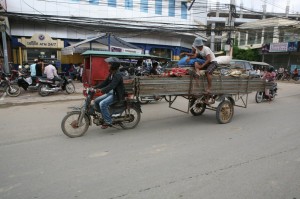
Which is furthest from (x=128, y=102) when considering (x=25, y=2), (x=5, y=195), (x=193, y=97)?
(x=25, y=2)

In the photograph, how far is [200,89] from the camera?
6.32 metres

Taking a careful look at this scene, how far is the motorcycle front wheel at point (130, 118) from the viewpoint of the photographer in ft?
19.2

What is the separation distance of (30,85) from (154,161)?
31.8ft

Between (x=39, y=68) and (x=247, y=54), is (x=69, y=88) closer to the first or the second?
(x=39, y=68)

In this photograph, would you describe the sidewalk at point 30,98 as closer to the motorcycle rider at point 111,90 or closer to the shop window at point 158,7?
the motorcycle rider at point 111,90

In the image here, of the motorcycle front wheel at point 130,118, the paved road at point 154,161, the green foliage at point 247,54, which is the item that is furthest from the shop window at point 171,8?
the motorcycle front wheel at point 130,118

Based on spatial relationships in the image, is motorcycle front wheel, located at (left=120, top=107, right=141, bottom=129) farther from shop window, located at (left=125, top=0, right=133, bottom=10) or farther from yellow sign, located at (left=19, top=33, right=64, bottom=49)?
shop window, located at (left=125, top=0, right=133, bottom=10)

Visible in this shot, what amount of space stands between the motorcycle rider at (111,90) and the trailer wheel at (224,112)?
8.65 feet

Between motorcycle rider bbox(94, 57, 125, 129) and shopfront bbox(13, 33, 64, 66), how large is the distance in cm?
1311

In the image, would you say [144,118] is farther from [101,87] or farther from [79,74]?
[79,74]

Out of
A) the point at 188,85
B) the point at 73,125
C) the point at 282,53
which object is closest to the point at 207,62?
the point at 188,85

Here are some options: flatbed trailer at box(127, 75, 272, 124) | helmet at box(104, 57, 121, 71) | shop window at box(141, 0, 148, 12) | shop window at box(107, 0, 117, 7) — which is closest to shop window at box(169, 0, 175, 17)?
shop window at box(141, 0, 148, 12)

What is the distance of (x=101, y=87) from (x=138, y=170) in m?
2.43

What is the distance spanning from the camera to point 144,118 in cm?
728
